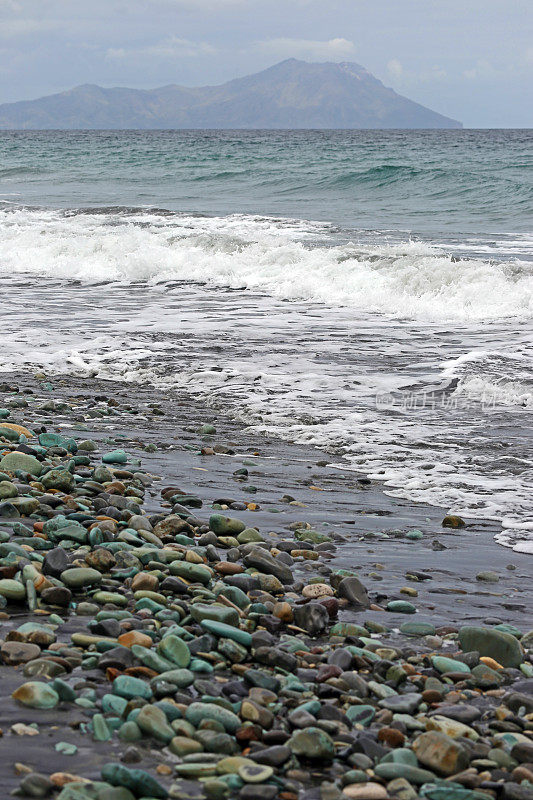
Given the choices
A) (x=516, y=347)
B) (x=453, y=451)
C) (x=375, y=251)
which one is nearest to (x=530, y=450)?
(x=453, y=451)

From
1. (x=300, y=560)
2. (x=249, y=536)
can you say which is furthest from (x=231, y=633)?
(x=249, y=536)

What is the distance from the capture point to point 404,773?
2.34 m

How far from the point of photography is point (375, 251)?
1642cm

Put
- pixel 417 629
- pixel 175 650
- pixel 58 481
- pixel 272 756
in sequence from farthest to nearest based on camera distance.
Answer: pixel 58 481 < pixel 417 629 < pixel 175 650 < pixel 272 756

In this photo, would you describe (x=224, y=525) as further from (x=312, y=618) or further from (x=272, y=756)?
(x=272, y=756)

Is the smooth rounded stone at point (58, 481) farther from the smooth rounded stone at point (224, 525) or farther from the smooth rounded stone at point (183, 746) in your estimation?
the smooth rounded stone at point (183, 746)

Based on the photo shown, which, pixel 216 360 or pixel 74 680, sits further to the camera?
pixel 216 360

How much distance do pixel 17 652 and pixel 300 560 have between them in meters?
1.67

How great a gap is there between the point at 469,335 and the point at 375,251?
566 centimetres

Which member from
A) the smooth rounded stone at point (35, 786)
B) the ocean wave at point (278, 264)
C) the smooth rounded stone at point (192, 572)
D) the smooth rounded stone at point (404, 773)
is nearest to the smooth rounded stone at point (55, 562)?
the smooth rounded stone at point (192, 572)

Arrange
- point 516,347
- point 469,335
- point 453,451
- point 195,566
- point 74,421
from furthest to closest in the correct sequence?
point 469,335 → point 516,347 → point 74,421 → point 453,451 → point 195,566

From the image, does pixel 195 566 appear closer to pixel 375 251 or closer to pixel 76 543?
pixel 76 543

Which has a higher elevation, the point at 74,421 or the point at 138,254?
the point at 138,254

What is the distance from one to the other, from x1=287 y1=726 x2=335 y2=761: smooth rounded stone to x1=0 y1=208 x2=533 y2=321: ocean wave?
419 inches
